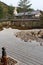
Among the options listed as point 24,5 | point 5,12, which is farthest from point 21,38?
point 24,5

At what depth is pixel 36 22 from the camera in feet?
136

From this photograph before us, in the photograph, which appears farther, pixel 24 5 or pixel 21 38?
pixel 24 5

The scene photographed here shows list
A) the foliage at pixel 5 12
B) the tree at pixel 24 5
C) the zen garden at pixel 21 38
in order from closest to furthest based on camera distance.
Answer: the zen garden at pixel 21 38 → the foliage at pixel 5 12 → the tree at pixel 24 5

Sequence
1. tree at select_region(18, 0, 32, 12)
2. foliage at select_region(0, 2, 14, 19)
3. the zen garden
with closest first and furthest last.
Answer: the zen garden → foliage at select_region(0, 2, 14, 19) → tree at select_region(18, 0, 32, 12)

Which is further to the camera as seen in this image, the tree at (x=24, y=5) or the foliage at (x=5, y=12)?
the tree at (x=24, y=5)

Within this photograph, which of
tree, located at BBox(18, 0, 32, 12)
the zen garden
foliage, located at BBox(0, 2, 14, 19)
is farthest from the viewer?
tree, located at BBox(18, 0, 32, 12)

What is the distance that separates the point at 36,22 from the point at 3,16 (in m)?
11.6

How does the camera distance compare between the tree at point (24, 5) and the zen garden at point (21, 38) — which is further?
the tree at point (24, 5)

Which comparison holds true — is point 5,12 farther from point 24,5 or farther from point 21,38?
point 21,38

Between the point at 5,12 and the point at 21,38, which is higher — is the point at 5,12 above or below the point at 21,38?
above

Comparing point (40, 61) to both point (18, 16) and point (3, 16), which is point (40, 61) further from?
point (18, 16)

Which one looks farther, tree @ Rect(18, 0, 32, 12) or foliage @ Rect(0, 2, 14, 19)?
tree @ Rect(18, 0, 32, 12)

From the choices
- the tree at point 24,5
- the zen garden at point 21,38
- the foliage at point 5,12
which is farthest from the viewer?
the tree at point 24,5

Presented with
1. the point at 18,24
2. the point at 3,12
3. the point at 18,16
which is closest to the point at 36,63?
the point at 18,24
